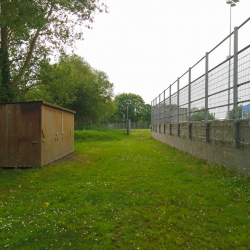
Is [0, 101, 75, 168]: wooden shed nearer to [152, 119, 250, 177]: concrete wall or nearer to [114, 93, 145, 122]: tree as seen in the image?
[152, 119, 250, 177]: concrete wall

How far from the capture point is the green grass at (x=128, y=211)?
323 centimetres

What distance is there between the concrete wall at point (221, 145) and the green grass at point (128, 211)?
36cm

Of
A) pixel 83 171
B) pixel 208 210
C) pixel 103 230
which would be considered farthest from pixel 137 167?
pixel 103 230

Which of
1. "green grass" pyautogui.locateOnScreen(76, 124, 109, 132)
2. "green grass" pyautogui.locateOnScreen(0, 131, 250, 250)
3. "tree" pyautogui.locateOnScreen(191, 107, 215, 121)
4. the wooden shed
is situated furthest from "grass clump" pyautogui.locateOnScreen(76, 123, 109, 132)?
"green grass" pyautogui.locateOnScreen(0, 131, 250, 250)

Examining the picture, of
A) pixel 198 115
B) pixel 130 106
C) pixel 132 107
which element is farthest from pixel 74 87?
pixel 132 107

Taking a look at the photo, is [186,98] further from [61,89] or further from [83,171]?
[61,89]

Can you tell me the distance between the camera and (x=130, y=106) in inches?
4040

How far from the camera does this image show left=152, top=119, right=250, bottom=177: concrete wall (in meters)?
5.87

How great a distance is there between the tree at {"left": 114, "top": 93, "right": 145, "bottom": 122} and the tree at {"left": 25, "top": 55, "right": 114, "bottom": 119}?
51126 millimetres

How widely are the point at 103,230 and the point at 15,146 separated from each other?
7.01 metres

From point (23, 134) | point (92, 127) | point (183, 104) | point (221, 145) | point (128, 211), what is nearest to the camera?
point (128, 211)

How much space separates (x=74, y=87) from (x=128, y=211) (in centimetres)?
1942

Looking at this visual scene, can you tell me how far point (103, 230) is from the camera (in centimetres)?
354

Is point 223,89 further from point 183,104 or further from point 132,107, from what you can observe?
point 132,107
